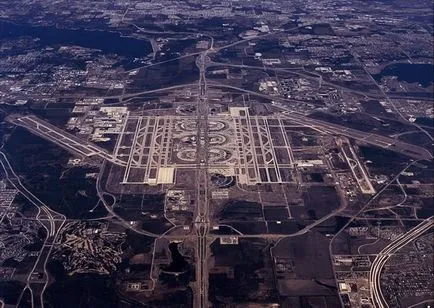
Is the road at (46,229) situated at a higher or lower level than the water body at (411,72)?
lower

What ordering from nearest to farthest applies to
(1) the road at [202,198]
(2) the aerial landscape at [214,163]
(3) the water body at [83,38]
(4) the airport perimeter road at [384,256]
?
(4) the airport perimeter road at [384,256]
(1) the road at [202,198]
(2) the aerial landscape at [214,163]
(3) the water body at [83,38]

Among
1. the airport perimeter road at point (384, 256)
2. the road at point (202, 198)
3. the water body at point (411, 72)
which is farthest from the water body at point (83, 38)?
the airport perimeter road at point (384, 256)

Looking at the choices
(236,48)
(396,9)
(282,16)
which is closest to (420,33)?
(396,9)

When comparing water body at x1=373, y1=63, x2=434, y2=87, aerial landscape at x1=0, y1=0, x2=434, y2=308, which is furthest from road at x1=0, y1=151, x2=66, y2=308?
water body at x1=373, y1=63, x2=434, y2=87

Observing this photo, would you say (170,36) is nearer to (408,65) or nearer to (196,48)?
(196,48)

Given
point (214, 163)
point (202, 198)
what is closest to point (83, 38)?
point (214, 163)

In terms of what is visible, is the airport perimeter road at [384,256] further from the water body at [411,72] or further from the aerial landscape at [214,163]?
the water body at [411,72]

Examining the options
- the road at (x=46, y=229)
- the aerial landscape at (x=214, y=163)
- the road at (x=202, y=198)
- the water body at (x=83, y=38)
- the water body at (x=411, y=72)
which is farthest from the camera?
the water body at (x=83, y=38)

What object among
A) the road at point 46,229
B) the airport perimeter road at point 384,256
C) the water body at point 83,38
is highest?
the water body at point 83,38

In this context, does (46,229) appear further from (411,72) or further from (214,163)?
(411,72)
